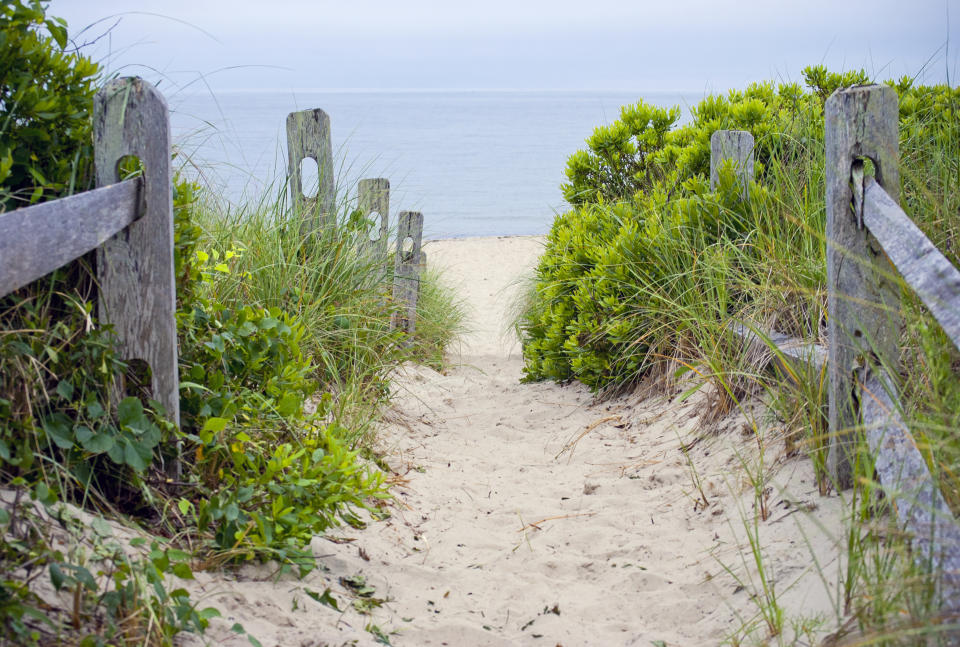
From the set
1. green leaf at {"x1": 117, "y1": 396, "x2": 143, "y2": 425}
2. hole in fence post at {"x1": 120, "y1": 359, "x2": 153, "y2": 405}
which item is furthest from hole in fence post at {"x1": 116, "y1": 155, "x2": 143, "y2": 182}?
green leaf at {"x1": 117, "y1": 396, "x2": 143, "y2": 425}

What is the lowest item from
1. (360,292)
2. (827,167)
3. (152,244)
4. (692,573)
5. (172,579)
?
(692,573)

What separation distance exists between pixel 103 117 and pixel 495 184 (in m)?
40.4

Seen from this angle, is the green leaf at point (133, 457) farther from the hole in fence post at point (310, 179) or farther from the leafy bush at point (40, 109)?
the hole in fence post at point (310, 179)

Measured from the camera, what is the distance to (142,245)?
278 cm

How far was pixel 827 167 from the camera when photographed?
2.97m

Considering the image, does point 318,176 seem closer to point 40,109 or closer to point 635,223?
point 635,223

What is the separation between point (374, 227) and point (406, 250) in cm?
147

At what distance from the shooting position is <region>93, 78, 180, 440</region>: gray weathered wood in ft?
8.87

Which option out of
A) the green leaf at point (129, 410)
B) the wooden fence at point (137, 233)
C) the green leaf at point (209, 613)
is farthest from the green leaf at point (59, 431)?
the green leaf at point (209, 613)

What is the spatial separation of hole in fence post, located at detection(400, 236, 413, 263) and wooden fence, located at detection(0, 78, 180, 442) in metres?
4.74

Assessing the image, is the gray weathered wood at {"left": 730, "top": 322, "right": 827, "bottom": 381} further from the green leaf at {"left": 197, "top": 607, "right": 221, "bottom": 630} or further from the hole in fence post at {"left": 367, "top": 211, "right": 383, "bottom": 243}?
the hole in fence post at {"left": 367, "top": 211, "right": 383, "bottom": 243}

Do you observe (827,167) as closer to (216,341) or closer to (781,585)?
(781,585)

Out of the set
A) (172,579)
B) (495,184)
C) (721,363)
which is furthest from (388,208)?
(495,184)

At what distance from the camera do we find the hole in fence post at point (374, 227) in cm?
589
